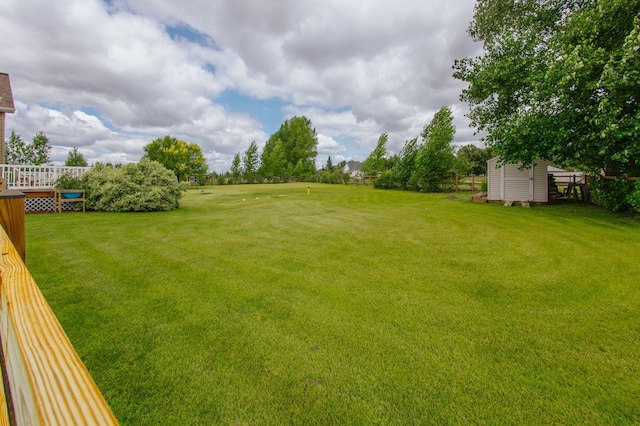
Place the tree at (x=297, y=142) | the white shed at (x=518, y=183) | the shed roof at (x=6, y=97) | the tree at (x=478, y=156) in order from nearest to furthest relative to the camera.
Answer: the shed roof at (x=6, y=97) < the white shed at (x=518, y=183) < the tree at (x=478, y=156) < the tree at (x=297, y=142)

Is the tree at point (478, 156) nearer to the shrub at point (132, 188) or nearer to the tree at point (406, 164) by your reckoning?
the tree at point (406, 164)

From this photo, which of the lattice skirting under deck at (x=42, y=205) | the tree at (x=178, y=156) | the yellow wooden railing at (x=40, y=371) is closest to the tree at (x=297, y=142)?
the tree at (x=178, y=156)

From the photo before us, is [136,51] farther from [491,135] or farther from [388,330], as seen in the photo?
[388,330]

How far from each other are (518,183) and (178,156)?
33285 mm

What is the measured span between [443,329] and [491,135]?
11588 mm

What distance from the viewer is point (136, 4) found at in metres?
10.5

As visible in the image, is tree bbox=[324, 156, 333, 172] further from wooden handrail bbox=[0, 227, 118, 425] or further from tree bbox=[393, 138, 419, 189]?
wooden handrail bbox=[0, 227, 118, 425]

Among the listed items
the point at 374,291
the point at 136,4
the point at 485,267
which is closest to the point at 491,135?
the point at 485,267

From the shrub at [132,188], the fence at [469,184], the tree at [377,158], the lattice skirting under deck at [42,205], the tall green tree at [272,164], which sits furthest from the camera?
the tall green tree at [272,164]

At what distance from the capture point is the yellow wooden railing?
18.2 inches

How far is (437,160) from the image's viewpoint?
73.8ft

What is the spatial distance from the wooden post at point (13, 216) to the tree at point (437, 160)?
23367mm

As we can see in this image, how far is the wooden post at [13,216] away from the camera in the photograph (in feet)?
5.74

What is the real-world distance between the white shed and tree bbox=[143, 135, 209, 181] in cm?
3153
